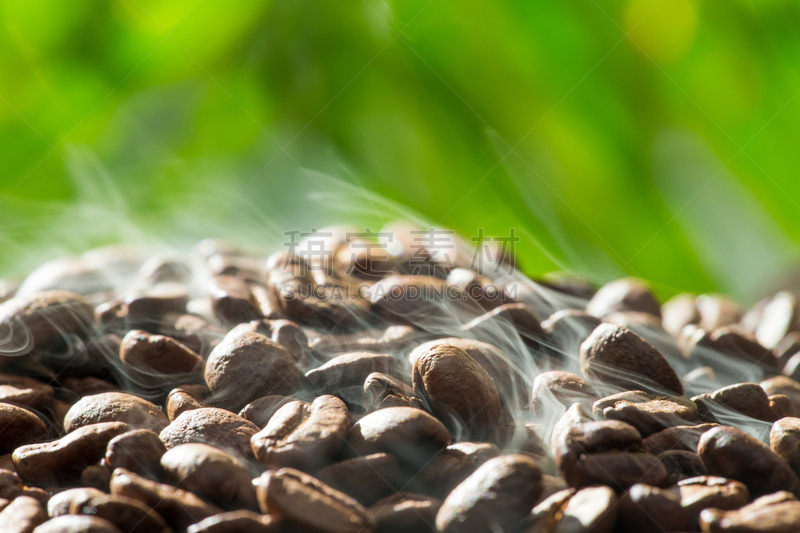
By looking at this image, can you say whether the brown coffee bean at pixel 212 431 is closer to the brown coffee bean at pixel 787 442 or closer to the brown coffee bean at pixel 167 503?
the brown coffee bean at pixel 167 503

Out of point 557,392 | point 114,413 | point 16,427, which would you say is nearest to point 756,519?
point 557,392

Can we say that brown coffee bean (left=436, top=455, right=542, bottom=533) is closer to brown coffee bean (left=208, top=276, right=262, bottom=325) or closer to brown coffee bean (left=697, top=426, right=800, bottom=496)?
brown coffee bean (left=697, top=426, right=800, bottom=496)

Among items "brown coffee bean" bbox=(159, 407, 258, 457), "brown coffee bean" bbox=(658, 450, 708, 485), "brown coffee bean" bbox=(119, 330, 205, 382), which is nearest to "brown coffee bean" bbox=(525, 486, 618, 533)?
"brown coffee bean" bbox=(658, 450, 708, 485)

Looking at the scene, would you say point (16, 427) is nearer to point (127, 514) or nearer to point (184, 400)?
point (184, 400)

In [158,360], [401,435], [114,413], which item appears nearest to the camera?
[401,435]

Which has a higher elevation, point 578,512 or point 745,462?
point 745,462

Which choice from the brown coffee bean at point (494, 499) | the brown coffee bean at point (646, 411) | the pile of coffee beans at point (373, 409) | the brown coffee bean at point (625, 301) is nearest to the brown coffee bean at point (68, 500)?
the pile of coffee beans at point (373, 409)
